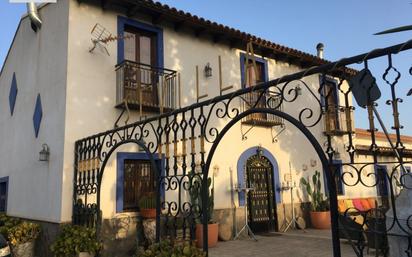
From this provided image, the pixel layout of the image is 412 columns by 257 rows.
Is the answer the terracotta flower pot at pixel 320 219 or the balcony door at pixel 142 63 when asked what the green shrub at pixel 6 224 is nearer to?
the balcony door at pixel 142 63

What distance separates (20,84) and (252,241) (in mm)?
8265

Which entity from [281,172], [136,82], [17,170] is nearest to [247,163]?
[281,172]

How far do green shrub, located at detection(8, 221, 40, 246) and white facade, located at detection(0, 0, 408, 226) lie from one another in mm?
339

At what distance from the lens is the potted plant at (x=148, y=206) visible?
26.2 feet

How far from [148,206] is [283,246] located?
3.43 meters

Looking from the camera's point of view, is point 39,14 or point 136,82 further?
point 39,14

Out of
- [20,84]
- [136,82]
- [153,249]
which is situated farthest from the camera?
[20,84]

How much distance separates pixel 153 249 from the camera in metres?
4.19

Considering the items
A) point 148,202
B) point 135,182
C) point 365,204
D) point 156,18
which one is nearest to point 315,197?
point 365,204

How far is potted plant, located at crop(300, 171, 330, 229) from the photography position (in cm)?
1170

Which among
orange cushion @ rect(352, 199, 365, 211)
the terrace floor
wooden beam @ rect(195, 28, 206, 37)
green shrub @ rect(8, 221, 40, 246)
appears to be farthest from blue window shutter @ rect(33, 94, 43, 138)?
orange cushion @ rect(352, 199, 365, 211)

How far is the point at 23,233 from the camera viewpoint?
7871mm

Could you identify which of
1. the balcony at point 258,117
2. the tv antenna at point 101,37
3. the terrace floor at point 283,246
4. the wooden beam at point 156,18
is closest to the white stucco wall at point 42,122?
the tv antenna at point 101,37

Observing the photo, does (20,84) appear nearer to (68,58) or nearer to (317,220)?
(68,58)
